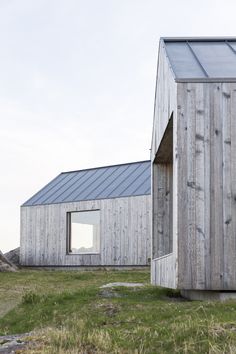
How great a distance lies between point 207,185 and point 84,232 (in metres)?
18.6

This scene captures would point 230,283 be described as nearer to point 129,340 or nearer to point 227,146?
point 227,146

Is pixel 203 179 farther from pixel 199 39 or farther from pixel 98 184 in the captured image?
pixel 98 184

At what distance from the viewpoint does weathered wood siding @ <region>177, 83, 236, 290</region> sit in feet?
27.4

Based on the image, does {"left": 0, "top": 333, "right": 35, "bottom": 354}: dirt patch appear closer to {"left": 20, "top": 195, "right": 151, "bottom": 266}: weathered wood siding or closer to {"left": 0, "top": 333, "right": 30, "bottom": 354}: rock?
{"left": 0, "top": 333, "right": 30, "bottom": 354}: rock

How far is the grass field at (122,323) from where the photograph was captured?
5.13 m

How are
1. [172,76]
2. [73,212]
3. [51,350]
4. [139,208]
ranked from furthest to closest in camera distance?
[73,212] < [139,208] < [172,76] < [51,350]

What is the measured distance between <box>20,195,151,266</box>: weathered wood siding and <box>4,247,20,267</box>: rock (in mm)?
908

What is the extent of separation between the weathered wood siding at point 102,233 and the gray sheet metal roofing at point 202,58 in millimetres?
12830

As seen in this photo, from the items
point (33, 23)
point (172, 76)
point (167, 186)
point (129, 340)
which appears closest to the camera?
point (129, 340)

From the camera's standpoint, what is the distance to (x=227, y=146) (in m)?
8.62

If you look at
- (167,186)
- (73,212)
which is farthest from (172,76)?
(73,212)

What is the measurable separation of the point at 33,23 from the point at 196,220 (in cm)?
872

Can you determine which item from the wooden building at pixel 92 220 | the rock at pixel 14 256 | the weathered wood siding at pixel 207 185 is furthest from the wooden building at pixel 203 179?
the rock at pixel 14 256

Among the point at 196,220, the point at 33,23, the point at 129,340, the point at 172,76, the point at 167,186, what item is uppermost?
the point at 33,23
